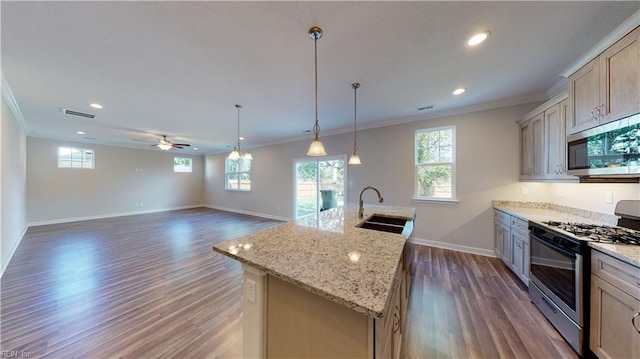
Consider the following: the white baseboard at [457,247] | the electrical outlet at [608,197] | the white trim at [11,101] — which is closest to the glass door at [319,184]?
the white baseboard at [457,247]

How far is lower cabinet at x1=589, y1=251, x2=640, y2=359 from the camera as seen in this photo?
1.34 m

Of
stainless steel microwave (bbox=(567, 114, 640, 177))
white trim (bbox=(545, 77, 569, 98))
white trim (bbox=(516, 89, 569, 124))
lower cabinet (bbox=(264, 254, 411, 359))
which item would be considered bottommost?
lower cabinet (bbox=(264, 254, 411, 359))

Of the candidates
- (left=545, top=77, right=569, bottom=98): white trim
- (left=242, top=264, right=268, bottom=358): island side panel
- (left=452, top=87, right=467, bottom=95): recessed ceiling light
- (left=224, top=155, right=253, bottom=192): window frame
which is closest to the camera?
(left=242, top=264, right=268, bottom=358): island side panel

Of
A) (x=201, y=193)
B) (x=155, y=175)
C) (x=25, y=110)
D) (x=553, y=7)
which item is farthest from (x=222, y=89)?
(x=201, y=193)

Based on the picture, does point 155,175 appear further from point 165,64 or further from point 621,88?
point 621,88

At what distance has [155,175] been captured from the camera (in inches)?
328

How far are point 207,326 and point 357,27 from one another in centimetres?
300

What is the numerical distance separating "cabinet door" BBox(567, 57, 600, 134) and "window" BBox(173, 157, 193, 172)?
11.0 m

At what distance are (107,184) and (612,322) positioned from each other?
11088 mm

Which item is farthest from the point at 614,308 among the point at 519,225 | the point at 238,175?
the point at 238,175

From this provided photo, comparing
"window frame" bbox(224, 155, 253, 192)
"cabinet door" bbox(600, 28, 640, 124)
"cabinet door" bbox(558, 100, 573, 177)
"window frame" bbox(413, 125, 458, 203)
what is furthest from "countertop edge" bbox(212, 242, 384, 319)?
"window frame" bbox(224, 155, 253, 192)

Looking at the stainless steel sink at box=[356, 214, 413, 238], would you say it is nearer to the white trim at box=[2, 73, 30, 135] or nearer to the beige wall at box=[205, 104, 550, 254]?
the beige wall at box=[205, 104, 550, 254]

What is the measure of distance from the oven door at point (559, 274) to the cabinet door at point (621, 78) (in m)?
1.21

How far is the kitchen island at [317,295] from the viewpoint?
90 cm
